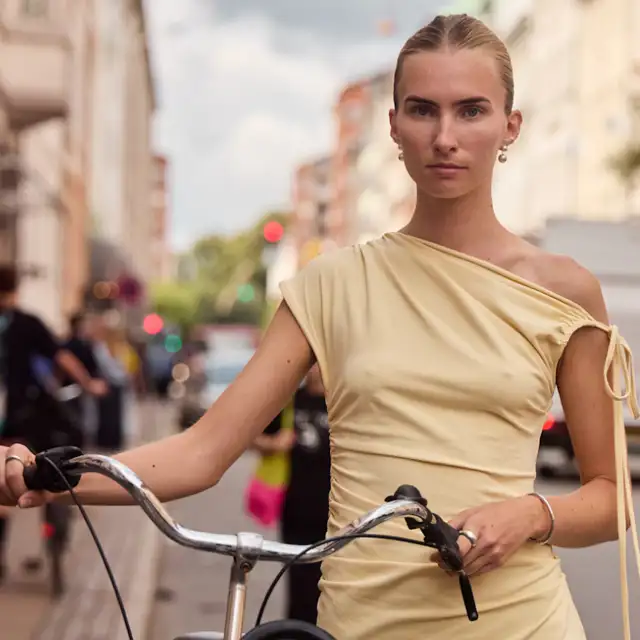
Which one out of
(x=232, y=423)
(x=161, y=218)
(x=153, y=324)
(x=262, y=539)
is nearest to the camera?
(x=262, y=539)

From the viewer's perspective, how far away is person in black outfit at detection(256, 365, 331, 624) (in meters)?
6.96

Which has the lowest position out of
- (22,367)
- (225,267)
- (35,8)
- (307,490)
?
(225,267)

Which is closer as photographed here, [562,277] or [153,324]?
[562,277]

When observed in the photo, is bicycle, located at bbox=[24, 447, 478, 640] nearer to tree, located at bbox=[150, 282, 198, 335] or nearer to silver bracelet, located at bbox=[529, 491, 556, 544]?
silver bracelet, located at bbox=[529, 491, 556, 544]

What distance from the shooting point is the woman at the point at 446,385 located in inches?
96.0

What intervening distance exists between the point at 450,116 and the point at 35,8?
20363 mm

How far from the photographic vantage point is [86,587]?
1041 centimetres

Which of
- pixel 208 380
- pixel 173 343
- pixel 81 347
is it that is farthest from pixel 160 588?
pixel 173 343

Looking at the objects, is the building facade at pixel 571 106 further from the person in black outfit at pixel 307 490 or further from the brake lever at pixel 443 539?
the brake lever at pixel 443 539

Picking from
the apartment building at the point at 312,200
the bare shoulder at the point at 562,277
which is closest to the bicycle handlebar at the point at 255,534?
the bare shoulder at the point at 562,277

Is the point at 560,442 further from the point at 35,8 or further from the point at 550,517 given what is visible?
the point at 550,517

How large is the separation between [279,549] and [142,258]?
9966 centimetres

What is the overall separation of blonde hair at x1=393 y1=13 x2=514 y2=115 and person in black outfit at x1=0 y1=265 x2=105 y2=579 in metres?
7.54

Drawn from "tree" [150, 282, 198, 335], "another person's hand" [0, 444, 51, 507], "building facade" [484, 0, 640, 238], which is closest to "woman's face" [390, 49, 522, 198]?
"another person's hand" [0, 444, 51, 507]
